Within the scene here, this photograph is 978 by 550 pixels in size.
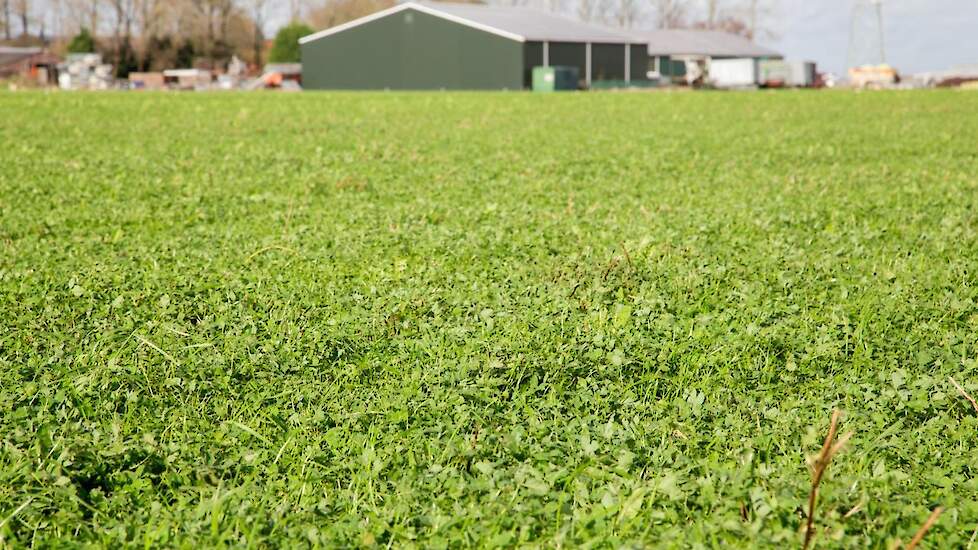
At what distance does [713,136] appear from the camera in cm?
1647

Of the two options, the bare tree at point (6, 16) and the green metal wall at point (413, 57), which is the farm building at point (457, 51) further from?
the bare tree at point (6, 16)

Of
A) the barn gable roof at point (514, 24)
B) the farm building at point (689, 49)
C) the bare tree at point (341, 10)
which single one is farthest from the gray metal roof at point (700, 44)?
the bare tree at point (341, 10)

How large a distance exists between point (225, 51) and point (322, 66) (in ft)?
122

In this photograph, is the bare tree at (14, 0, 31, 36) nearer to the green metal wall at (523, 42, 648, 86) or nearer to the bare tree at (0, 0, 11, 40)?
the bare tree at (0, 0, 11, 40)

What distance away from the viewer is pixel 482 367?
13.3 feet

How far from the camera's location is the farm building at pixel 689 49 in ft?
248

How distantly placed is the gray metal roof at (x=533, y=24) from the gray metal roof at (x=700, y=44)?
13521 millimetres

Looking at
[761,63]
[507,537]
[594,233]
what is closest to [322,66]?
[761,63]

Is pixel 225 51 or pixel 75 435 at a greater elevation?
pixel 225 51

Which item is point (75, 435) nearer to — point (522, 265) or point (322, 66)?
point (522, 265)

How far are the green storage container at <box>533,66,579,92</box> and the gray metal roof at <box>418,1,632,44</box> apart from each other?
11.0ft

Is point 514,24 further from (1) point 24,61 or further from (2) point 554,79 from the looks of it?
(1) point 24,61

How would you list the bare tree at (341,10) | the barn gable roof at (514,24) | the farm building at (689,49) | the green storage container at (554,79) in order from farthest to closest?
the bare tree at (341,10) → the farm building at (689,49) → the barn gable roof at (514,24) → the green storage container at (554,79)

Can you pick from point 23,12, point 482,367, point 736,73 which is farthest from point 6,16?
point 482,367
